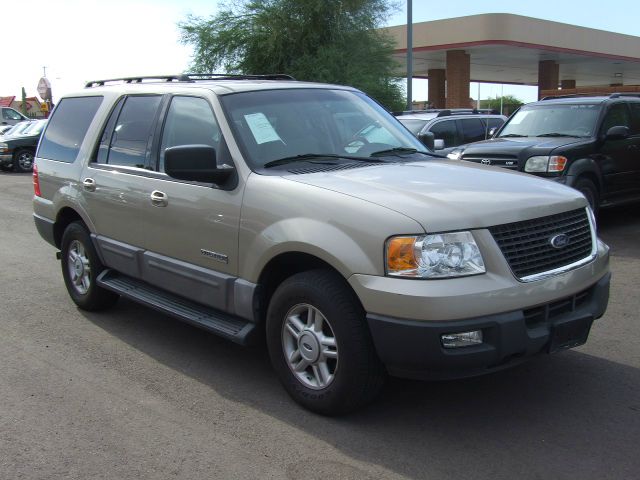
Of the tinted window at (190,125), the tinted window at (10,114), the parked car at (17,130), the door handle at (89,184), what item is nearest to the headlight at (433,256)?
the tinted window at (190,125)

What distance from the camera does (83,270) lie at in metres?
6.13

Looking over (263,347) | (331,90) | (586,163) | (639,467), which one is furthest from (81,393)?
(586,163)

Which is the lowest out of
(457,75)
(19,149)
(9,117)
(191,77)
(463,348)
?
(19,149)

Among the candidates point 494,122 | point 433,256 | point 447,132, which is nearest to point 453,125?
point 447,132

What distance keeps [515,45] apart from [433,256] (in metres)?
27.7

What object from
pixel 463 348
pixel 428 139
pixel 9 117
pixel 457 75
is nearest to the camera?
pixel 463 348

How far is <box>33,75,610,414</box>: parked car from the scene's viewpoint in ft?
11.4

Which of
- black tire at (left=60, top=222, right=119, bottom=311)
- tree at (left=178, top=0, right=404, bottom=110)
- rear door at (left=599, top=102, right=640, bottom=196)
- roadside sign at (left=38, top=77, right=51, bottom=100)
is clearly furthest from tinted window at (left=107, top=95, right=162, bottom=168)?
roadside sign at (left=38, top=77, right=51, bottom=100)

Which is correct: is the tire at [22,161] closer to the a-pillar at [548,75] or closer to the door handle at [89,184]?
the door handle at [89,184]

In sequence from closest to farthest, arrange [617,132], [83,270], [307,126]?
[307,126]
[83,270]
[617,132]

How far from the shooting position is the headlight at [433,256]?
347cm

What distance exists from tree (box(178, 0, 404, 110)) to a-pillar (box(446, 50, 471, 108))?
25.4 feet

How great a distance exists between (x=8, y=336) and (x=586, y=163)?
23.8 ft

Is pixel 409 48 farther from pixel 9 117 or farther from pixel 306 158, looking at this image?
pixel 9 117
